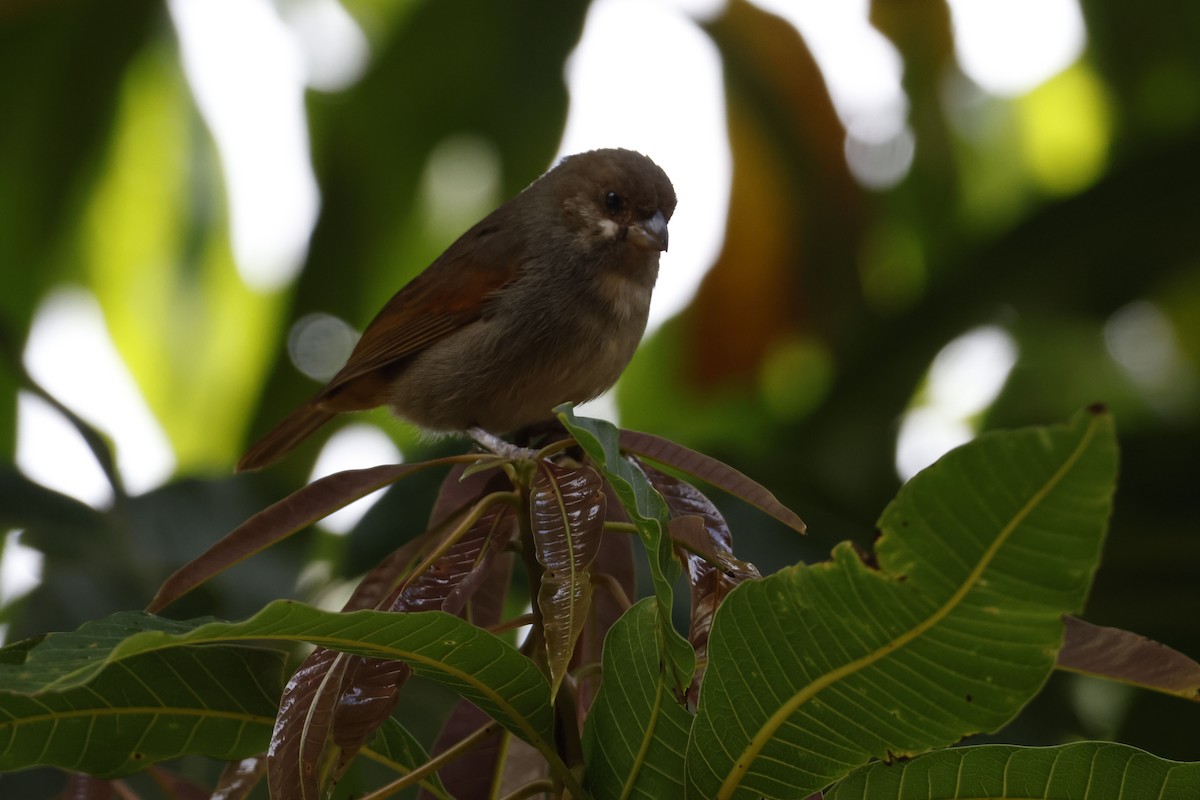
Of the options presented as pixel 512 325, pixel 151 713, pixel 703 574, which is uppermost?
pixel 512 325

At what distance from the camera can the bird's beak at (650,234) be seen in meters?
3.13

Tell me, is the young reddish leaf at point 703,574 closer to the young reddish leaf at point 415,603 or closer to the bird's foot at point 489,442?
the young reddish leaf at point 415,603

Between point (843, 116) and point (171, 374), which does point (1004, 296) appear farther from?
point (171, 374)

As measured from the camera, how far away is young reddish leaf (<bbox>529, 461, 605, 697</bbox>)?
1.47 meters

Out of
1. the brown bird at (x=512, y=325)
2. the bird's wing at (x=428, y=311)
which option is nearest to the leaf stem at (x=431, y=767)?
the brown bird at (x=512, y=325)

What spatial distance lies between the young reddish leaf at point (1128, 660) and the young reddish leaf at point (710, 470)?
1.16ft

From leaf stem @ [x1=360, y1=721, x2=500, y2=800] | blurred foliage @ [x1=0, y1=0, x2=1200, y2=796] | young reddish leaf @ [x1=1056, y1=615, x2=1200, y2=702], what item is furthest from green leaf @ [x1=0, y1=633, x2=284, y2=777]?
blurred foliage @ [x1=0, y1=0, x2=1200, y2=796]

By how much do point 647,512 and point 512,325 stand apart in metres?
1.65

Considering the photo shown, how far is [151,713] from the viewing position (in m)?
1.75

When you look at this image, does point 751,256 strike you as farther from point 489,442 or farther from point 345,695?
point 345,695

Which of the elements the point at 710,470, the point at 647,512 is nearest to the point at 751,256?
the point at 710,470

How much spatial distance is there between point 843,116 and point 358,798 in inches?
141

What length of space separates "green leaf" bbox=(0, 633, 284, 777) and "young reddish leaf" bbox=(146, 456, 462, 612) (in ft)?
0.32

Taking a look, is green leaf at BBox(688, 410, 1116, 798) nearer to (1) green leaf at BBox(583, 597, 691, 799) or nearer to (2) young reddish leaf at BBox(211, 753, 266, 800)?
(1) green leaf at BBox(583, 597, 691, 799)
